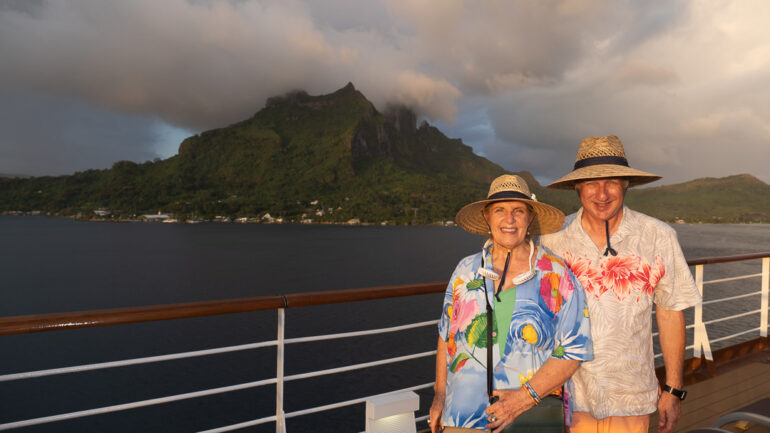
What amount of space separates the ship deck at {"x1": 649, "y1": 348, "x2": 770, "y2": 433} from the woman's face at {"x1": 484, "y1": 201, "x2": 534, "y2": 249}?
162cm

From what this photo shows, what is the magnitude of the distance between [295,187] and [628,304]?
10724 centimetres

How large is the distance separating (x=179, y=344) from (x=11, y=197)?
12925 cm

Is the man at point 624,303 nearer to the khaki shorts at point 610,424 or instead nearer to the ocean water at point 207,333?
the khaki shorts at point 610,424

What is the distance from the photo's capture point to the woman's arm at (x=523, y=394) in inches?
44.1

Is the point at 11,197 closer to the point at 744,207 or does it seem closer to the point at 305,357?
the point at 305,357

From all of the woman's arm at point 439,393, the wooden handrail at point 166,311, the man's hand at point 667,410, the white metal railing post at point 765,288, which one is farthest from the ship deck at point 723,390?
the wooden handrail at point 166,311

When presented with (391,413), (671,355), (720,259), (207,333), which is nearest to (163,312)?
(391,413)

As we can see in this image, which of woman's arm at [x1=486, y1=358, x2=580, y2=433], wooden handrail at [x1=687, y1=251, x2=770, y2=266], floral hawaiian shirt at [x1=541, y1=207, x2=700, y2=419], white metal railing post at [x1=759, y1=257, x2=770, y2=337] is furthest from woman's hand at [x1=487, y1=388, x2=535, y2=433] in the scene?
white metal railing post at [x1=759, y1=257, x2=770, y2=337]

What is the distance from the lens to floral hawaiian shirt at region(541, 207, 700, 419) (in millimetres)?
1313

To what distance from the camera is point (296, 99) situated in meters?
139

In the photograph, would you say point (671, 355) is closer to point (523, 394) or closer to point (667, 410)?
point (667, 410)

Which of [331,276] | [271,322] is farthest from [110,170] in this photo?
[271,322]

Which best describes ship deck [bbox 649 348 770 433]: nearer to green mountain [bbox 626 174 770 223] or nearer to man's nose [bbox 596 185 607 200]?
man's nose [bbox 596 185 607 200]

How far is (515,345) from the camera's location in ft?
3.74
